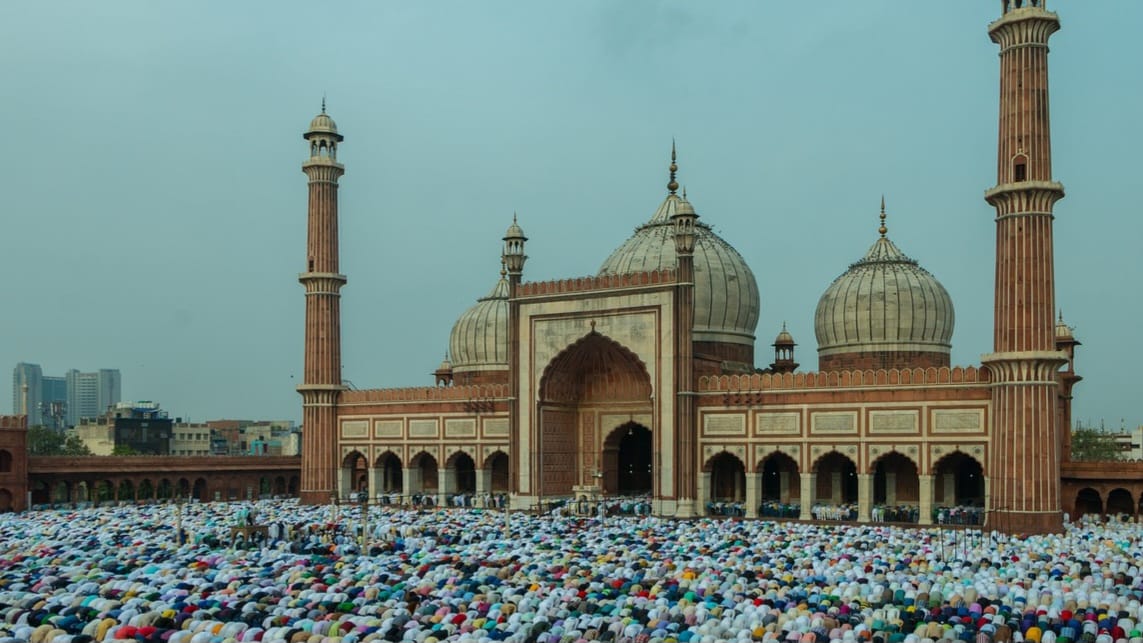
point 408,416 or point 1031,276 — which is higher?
point 1031,276

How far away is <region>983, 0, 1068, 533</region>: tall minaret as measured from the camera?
30.0 meters

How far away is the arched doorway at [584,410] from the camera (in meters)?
39.0

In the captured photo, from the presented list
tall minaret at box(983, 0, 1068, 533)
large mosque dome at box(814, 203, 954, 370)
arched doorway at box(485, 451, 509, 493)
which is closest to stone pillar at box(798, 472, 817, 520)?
tall minaret at box(983, 0, 1068, 533)

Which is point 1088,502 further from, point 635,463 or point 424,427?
point 424,427

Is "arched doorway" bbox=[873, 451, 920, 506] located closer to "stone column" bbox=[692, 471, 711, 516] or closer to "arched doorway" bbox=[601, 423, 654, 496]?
"stone column" bbox=[692, 471, 711, 516]

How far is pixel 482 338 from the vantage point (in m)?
48.5

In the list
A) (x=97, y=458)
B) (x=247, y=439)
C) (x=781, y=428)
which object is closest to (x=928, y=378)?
(x=781, y=428)

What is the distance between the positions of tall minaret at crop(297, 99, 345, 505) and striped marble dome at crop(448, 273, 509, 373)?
6.34 metres

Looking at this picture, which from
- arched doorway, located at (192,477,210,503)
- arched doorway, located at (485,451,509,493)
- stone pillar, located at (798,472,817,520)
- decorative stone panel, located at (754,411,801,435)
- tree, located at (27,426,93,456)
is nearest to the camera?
stone pillar, located at (798,472,817,520)

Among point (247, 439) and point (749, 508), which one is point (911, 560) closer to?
point (749, 508)

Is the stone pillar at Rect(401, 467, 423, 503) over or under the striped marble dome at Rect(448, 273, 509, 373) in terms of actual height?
under

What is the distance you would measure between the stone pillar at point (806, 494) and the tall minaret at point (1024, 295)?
17.8 feet

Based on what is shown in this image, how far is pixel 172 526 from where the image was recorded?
32.2 metres

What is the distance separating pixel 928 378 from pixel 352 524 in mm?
17252
